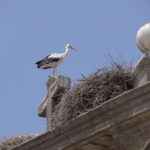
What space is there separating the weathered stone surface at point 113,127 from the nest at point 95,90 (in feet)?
1.42

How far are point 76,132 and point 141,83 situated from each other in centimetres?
96

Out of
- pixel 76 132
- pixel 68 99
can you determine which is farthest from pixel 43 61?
pixel 76 132

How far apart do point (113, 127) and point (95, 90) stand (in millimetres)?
1156

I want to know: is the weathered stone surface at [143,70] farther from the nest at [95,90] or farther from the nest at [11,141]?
the nest at [11,141]

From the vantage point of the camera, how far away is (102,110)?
10.2 metres

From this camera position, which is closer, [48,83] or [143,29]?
[143,29]

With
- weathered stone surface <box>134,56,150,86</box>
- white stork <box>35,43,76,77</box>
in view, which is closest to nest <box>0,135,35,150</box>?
white stork <box>35,43,76,77</box>

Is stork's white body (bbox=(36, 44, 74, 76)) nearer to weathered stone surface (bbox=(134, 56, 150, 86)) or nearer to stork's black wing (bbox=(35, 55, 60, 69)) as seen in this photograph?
stork's black wing (bbox=(35, 55, 60, 69))

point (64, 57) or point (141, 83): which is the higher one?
point (64, 57)

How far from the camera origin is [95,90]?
11.1 m

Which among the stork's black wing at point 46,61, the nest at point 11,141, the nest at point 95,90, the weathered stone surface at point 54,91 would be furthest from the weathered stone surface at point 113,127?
the nest at point 11,141

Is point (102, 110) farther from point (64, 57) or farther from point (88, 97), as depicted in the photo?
point (64, 57)

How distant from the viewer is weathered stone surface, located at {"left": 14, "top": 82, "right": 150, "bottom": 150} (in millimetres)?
9805

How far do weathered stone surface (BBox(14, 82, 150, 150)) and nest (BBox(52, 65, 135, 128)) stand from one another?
0.43 m
